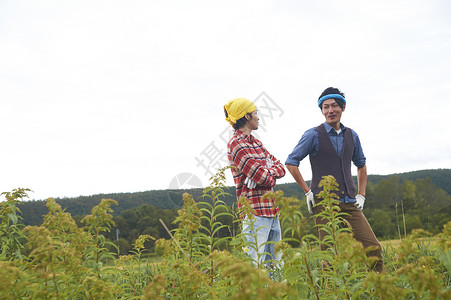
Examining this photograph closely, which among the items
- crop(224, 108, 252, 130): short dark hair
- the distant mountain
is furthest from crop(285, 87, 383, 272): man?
the distant mountain

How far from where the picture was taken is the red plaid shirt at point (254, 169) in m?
4.06

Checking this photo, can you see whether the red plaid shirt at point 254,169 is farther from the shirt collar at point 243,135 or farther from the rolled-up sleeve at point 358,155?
the rolled-up sleeve at point 358,155

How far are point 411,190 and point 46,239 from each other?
106040mm

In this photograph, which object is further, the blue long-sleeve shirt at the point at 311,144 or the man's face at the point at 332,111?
the man's face at the point at 332,111

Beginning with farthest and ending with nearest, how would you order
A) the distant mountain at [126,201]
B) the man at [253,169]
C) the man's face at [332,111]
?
the distant mountain at [126,201] < the man's face at [332,111] < the man at [253,169]

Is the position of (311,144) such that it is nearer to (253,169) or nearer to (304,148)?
(304,148)

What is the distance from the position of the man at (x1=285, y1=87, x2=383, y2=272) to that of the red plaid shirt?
54 centimetres

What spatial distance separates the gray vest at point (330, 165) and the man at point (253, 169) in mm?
698

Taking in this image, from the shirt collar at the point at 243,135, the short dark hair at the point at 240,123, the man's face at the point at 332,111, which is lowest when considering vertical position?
the shirt collar at the point at 243,135

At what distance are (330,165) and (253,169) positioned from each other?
52.2 inches

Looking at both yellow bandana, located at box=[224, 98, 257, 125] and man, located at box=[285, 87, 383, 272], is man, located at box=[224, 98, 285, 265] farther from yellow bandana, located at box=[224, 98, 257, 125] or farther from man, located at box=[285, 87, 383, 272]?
man, located at box=[285, 87, 383, 272]

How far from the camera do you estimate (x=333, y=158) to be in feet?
15.6

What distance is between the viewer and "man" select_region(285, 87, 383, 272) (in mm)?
4680

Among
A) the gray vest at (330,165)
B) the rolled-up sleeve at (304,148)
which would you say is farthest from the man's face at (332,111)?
the rolled-up sleeve at (304,148)
